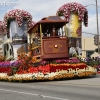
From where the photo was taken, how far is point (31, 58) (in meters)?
20.6

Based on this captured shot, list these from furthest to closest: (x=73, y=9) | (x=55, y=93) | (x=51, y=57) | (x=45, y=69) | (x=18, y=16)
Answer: (x=18, y=16), (x=73, y=9), (x=51, y=57), (x=45, y=69), (x=55, y=93)

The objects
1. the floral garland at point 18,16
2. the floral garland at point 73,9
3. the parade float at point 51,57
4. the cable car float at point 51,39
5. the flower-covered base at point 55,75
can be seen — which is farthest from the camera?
the floral garland at point 18,16

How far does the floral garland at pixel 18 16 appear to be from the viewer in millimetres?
27833

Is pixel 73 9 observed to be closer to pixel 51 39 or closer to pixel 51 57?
pixel 51 39

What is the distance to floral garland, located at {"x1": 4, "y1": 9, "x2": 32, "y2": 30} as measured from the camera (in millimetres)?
27833

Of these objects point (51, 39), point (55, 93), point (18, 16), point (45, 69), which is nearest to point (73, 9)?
point (18, 16)

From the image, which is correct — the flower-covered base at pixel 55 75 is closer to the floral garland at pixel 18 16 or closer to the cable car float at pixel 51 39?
the cable car float at pixel 51 39

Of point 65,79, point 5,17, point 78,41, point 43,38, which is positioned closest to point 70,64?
point 65,79

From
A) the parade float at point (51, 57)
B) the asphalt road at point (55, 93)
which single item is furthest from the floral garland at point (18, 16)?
the asphalt road at point (55, 93)

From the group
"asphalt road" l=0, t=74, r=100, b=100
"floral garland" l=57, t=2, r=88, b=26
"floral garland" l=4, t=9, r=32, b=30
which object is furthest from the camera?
"floral garland" l=4, t=9, r=32, b=30

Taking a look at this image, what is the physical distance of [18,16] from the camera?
2781cm

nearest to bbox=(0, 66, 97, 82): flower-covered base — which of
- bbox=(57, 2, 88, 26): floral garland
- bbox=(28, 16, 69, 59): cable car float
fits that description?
bbox=(28, 16, 69, 59): cable car float

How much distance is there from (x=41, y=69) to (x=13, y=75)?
88.0 inches

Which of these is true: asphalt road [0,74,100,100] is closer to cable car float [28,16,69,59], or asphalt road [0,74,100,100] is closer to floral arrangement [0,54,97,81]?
floral arrangement [0,54,97,81]
